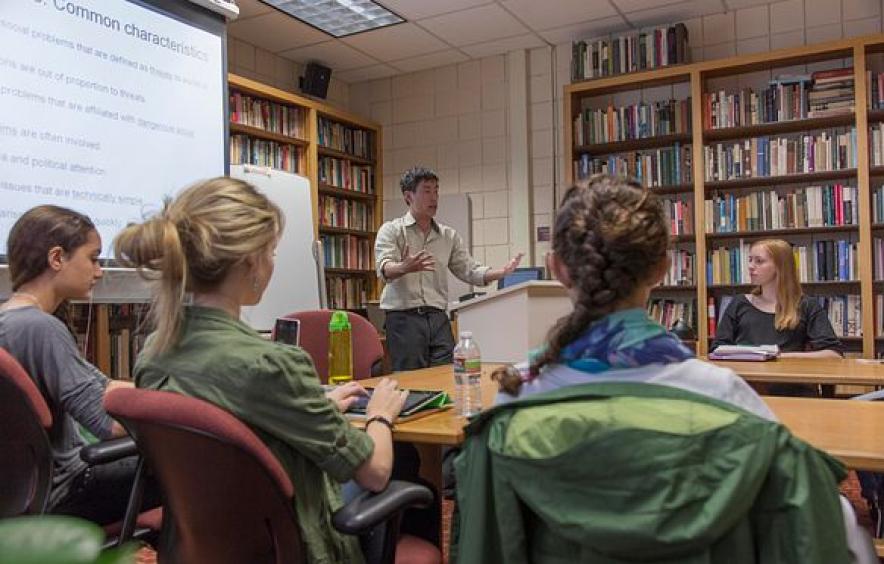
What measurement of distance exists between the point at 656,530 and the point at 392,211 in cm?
565

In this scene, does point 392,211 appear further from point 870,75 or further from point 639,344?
point 639,344

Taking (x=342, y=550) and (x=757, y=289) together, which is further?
(x=757, y=289)

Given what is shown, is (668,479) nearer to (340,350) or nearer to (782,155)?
(340,350)

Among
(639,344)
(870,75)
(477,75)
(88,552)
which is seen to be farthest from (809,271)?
(88,552)

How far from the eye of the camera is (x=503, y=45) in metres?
5.69

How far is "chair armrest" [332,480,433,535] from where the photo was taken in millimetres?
1168

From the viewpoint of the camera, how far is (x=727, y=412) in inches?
33.6

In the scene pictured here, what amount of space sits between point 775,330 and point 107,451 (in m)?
2.91

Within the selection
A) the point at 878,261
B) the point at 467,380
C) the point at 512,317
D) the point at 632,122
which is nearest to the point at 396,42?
the point at 632,122

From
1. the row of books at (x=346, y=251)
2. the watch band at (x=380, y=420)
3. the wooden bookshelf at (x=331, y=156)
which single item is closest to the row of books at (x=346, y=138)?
the wooden bookshelf at (x=331, y=156)

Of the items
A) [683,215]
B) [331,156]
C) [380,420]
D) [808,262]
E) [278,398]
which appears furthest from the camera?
[331,156]

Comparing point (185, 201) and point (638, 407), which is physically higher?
point (185, 201)

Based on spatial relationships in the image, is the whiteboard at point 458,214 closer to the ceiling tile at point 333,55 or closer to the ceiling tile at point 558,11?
the ceiling tile at point 333,55

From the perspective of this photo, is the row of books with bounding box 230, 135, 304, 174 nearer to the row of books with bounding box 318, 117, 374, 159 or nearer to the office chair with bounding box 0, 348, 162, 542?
the row of books with bounding box 318, 117, 374, 159
